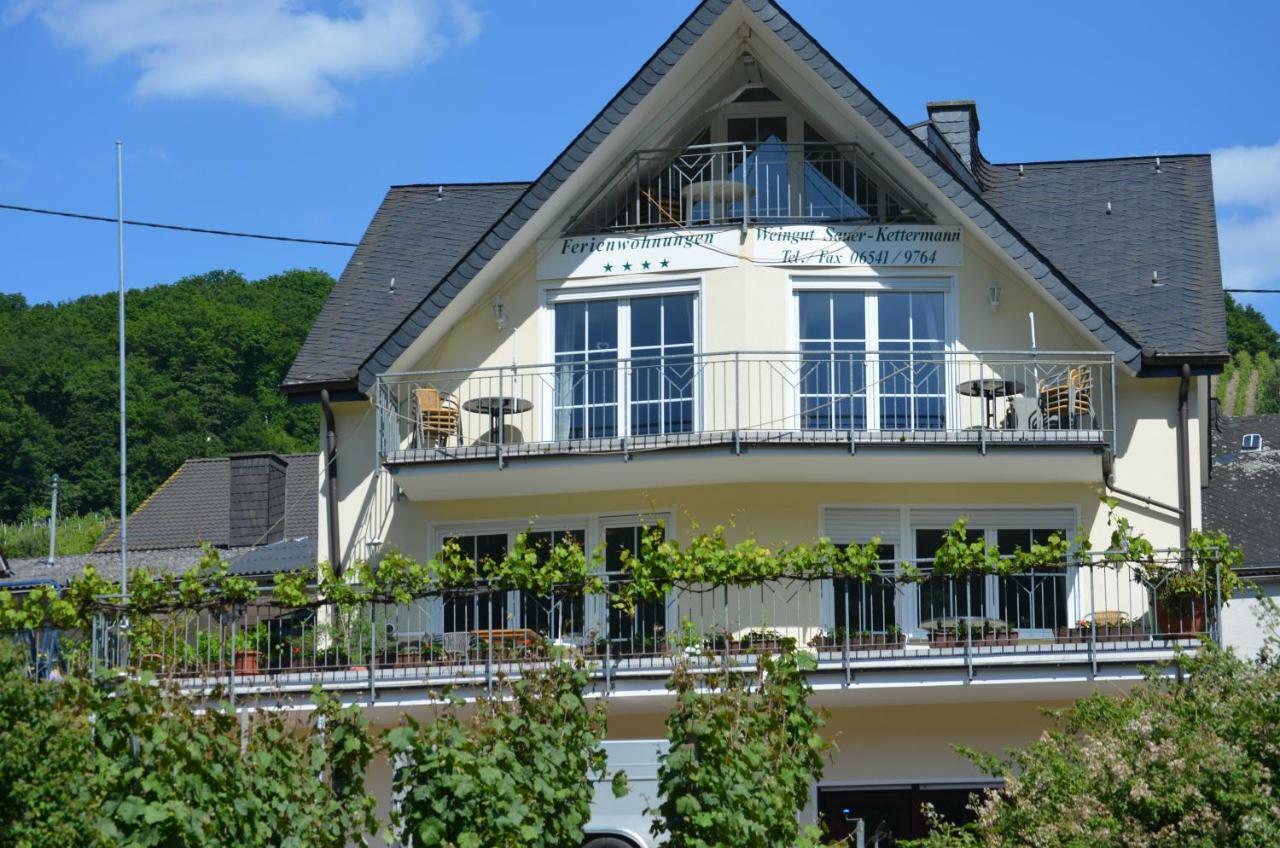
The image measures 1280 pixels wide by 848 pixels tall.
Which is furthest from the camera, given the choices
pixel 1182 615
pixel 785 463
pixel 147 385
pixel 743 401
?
pixel 147 385

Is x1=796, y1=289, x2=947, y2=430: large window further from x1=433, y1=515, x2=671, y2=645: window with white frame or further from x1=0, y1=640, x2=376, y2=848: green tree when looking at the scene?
x1=0, y1=640, x2=376, y2=848: green tree

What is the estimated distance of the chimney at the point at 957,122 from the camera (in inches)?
1134

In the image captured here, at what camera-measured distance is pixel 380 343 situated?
2517 centimetres

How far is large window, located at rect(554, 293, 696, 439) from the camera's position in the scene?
24.5m

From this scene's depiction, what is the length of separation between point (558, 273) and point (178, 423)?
5316cm

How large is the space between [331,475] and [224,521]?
27517 mm

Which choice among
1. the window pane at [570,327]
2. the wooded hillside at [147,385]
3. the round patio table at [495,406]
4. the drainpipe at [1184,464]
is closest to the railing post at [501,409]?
the round patio table at [495,406]

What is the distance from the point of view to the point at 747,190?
25.0 metres

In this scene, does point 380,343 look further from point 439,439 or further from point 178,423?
point 178,423

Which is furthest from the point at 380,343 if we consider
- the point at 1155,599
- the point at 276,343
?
the point at 276,343

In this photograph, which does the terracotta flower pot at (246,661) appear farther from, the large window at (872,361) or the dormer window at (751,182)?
the large window at (872,361)

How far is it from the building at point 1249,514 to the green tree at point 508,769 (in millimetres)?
11917

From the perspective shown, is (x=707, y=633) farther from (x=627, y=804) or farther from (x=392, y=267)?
(x=392, y=267)

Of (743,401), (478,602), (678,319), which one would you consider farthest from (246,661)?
(678,319)
